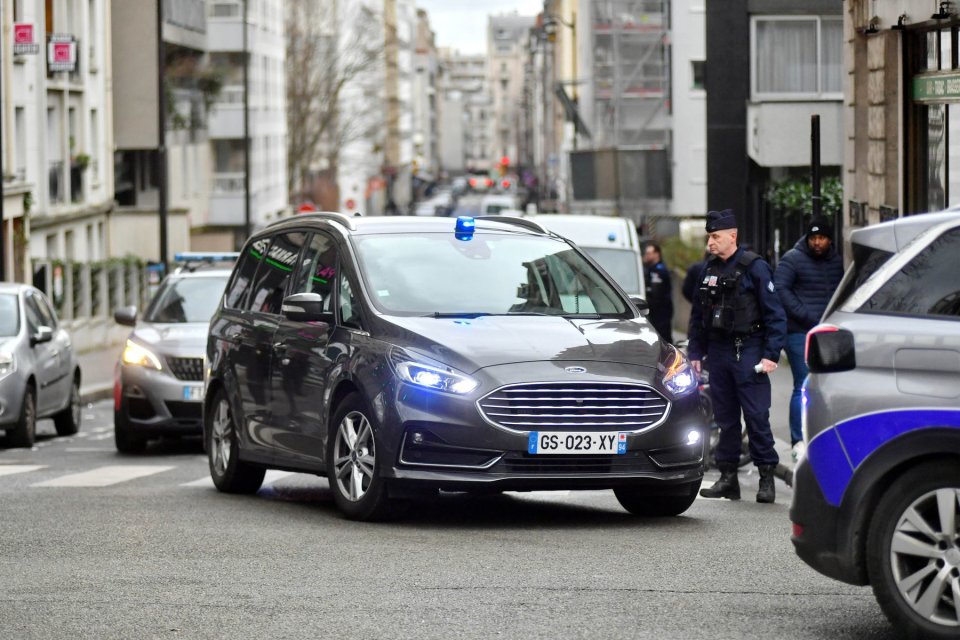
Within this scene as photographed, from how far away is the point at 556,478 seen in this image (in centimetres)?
945

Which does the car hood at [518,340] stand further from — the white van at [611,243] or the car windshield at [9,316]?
the white van at [611,243]

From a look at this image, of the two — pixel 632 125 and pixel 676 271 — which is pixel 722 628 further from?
pixel 632 125

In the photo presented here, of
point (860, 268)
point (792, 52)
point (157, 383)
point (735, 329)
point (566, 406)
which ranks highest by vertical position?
point (792, 52)

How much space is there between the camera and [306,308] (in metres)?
10.6

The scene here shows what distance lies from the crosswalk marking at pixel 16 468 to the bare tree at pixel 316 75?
6451 centimetres

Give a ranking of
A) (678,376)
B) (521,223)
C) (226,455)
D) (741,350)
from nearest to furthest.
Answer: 1. (678,376)
2. (741,350)
3. (521,223)
4. (226,455)

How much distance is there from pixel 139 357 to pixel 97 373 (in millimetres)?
15600

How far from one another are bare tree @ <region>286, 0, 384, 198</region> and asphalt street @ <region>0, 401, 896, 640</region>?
70492mm

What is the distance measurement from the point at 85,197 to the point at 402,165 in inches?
4658

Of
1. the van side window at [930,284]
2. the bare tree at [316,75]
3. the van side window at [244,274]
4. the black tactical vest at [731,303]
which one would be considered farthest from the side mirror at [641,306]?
the bare tree at [316,75]

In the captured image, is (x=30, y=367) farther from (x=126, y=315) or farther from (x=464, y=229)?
(x=464, y=229)

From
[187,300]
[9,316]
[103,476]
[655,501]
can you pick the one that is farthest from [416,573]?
[9,316]

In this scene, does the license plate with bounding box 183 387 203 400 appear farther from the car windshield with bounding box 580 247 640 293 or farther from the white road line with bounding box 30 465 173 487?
the car windshield with bounding box 580 247 640 293

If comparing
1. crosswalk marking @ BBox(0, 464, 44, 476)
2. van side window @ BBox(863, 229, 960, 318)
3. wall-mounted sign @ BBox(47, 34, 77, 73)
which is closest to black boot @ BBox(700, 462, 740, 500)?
van side window @ BBox(863, 229, 960, 318)
